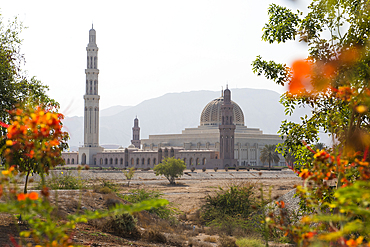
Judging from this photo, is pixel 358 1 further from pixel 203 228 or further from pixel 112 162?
pixel 112 162

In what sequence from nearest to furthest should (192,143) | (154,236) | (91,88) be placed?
(154,236)
(91,88)
(192,143)

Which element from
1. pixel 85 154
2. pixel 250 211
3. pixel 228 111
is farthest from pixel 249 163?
pixel 250 211

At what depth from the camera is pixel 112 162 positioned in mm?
92500

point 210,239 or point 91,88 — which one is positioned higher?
point 91,88

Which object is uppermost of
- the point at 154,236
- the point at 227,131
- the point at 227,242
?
the point at 227,131

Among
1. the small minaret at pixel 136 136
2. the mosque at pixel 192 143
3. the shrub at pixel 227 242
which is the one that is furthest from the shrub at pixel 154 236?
the small minaret at pixel 136 136

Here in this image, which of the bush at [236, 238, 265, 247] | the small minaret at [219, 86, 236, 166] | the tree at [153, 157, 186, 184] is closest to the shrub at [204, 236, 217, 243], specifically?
the bush at [236, 238, 265, 247]

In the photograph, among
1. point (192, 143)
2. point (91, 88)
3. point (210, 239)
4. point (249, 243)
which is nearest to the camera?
point (249, 243)

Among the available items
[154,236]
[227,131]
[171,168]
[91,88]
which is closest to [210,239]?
[154,236]

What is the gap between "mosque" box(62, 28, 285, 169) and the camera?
8269 centimetres

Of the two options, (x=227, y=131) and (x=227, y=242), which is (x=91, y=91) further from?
(x=227, y=242)

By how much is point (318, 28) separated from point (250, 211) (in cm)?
882

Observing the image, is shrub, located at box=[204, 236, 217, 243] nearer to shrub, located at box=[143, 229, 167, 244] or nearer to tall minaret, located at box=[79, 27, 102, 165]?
shrub, located at box=[143, 229, 167, 244]

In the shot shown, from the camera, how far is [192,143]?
102 meters
